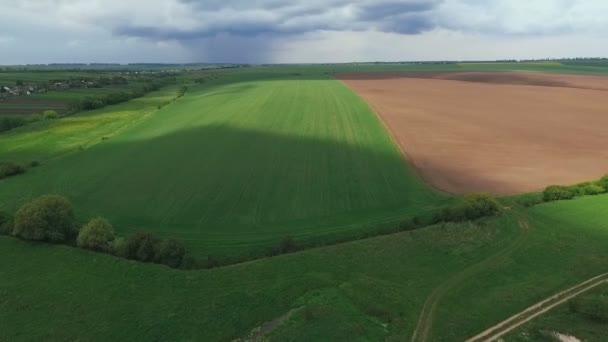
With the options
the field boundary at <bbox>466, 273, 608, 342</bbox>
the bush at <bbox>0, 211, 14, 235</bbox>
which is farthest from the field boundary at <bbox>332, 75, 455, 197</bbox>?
the bush at <bbox>0, 211, 14, 235</bbox>

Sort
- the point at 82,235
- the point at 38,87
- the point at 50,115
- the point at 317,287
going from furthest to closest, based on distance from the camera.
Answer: the point at 38,87 < the point at 50,115 < the point at 82,235 < the point at 317,287

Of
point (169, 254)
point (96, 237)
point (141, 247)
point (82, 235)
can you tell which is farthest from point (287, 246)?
point (82, 235)

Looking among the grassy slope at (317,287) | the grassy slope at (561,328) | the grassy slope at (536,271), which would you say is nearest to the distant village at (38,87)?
the grassy slope at (317,287)

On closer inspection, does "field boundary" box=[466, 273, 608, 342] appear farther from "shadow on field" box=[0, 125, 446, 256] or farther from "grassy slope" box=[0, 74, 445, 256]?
"grassy slope" box=[0, 74, 445, 256]

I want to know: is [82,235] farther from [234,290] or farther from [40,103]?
[40,103]

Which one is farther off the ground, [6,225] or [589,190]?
[589,190]
